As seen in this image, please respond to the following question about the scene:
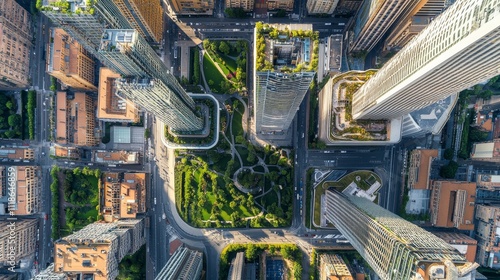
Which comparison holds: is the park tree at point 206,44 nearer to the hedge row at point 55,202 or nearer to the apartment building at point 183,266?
the hedge row at point 55,202

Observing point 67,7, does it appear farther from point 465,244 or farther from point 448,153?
point 465,244

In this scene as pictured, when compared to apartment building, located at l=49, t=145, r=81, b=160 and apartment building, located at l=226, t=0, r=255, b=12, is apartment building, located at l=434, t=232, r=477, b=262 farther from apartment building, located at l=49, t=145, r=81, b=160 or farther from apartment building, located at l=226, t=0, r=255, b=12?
apartment building, located at l=49, t=145, r=81, b=160

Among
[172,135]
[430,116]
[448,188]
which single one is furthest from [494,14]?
[172,135]

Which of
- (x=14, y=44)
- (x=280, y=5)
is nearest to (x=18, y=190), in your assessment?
(x=14, y=44)

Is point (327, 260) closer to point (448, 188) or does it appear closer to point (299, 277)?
point (299, 277)

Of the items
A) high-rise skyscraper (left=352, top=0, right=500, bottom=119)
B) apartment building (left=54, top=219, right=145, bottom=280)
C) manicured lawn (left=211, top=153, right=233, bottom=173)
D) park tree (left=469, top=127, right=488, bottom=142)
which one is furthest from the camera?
manicured lawn (left=211, top=153, right=233, bottom=173)

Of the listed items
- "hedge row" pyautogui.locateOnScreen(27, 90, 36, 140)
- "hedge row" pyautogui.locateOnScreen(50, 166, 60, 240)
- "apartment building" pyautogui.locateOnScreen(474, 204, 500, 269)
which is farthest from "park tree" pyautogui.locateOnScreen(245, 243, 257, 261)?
"hedge row" pyautogui.locateOnScreen(27, 90, 36, 140)
